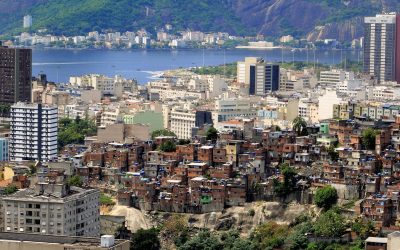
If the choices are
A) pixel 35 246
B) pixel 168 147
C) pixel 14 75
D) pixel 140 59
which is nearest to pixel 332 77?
pixel 14 75

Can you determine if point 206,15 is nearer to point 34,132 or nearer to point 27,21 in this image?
point 27,21

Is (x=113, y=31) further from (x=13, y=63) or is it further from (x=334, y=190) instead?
(x=334, y=190)

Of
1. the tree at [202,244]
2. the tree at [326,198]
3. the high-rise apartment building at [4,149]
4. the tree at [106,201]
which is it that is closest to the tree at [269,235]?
the tree at [202,244]

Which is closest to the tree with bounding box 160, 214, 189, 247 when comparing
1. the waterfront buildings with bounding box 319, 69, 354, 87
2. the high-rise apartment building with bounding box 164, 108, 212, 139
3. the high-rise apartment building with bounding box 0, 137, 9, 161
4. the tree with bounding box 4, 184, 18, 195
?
the tree with bounding box 4, 184, 18, 195

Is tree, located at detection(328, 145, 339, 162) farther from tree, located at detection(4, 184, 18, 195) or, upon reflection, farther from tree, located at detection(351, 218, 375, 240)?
tree, located at detection(4, 184, 18, 195)

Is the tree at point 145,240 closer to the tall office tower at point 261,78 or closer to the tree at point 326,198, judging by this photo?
the tree at point 326,198

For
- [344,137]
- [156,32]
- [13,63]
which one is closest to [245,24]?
[156,32]

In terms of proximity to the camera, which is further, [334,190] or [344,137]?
[344,137]
